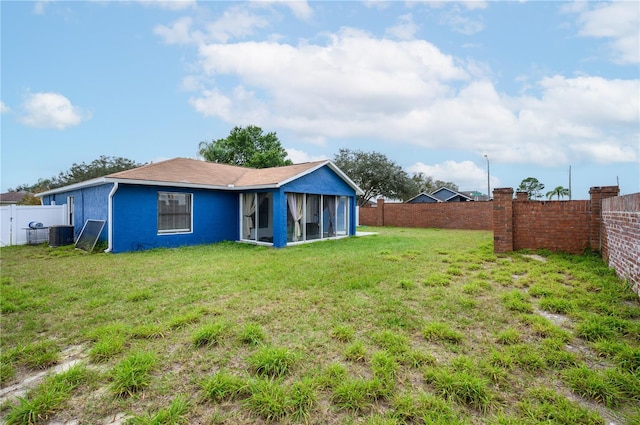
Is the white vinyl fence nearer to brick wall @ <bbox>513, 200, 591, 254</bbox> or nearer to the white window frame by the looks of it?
the white window frame

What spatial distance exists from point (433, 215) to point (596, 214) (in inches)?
477

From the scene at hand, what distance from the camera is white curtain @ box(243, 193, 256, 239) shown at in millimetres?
11453

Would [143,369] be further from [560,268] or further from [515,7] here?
[515,7]

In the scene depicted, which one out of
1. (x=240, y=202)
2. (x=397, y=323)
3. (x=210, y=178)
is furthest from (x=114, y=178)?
(x=397, y=323)

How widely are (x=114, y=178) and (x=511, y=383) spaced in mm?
10157

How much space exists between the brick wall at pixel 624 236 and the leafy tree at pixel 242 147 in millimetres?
25616

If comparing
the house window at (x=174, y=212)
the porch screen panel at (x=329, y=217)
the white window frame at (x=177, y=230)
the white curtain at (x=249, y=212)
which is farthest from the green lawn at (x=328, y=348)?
the porch screen panel at (x=329, y=217)

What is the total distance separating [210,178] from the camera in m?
11.5

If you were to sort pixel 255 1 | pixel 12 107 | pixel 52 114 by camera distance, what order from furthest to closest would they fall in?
pixel 52 114 → pixel 12 107 → pixel 255 1

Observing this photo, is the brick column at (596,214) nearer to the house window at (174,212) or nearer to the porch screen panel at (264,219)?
the porch screen panel at (264,219)

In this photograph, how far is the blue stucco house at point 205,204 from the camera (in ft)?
30.1

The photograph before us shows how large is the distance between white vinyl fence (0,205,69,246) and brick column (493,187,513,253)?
1584cm

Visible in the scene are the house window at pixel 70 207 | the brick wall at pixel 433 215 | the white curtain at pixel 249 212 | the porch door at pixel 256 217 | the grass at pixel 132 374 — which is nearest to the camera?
the grass at pixel 132 374

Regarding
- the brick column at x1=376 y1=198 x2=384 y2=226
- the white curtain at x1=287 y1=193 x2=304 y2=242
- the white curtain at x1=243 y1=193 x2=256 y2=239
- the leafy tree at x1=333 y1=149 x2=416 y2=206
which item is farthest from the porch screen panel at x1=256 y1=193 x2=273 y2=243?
the leafy tree at x1=333 y1=149 x2=416 y2=206
